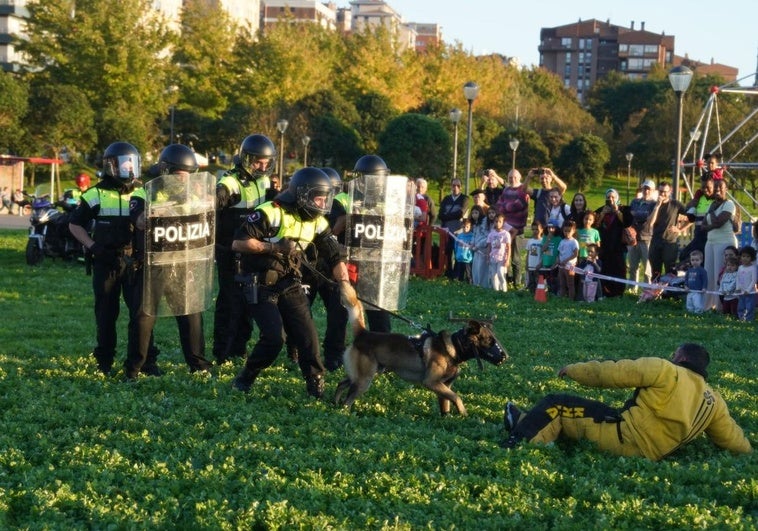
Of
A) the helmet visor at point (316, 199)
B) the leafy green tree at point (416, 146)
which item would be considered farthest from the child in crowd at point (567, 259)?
the leafy green tree at point (416, 146)

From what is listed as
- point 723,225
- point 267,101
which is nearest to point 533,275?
point 723,225

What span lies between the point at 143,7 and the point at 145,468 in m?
55.5

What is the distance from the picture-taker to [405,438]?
290 inches

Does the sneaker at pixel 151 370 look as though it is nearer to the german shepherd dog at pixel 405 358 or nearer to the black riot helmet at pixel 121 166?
the black riot helmet at pixel 121 166

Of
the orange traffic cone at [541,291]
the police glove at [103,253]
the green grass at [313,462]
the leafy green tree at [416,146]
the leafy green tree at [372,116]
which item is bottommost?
the green grass at [313,462]

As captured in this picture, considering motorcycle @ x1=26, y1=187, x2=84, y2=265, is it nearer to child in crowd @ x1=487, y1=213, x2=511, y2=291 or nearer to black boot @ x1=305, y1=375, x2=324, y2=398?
child in crowd @ x1=487, y1=213, x2=511, y2=291

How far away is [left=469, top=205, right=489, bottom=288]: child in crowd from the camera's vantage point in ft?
62.0

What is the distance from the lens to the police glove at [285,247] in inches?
340

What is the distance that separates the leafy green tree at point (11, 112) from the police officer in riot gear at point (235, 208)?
155ft

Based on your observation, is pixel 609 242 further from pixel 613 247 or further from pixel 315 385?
pixel 315 385

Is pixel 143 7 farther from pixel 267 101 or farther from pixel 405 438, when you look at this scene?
pixel 405 438

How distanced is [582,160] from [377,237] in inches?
2236

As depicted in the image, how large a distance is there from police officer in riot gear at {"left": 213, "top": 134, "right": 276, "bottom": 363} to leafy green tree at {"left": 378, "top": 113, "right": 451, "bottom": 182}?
45.2 meters

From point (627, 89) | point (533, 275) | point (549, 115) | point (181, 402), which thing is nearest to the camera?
point (181, 402)
